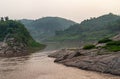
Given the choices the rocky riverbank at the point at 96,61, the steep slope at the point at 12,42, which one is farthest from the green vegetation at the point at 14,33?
the rocky riverbank at the point at 96,61

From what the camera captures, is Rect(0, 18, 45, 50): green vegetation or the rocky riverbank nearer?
the rocky riverbank

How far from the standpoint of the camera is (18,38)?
14325 centimetres

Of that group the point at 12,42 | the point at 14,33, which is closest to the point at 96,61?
the point at 12,42

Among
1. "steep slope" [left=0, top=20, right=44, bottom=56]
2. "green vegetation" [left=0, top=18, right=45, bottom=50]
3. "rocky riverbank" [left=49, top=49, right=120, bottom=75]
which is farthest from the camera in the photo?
"green vegetation" [left=0, top=18, right=45, bottom=50]

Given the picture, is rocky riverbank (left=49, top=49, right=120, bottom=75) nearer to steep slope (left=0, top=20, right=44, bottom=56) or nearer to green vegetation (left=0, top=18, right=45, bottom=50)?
steep slope (left=0, top=20, right=44, bottom=56)

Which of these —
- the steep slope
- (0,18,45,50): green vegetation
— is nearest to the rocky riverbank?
the steep slope

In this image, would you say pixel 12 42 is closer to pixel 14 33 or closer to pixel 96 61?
pixel 14 33

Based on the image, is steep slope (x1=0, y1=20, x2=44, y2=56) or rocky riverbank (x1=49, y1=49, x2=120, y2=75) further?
steep slope (x1=0, y1=20, x2=44, y2=56)

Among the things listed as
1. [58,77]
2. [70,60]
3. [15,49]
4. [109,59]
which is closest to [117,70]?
[109,59]

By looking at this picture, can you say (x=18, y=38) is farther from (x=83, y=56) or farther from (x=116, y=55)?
(x=116, y=55)

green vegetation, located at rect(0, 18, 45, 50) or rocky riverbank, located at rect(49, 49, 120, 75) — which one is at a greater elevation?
green vegetation, located at rect(0, 18, 45, 50)

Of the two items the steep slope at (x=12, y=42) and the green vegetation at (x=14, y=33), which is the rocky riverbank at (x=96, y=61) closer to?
the steep slope at (x=12, y=42)

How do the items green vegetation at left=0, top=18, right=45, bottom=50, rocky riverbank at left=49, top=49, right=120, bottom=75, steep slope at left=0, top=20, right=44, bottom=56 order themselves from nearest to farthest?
rocky riverbank at left=49, top=49, right=120, bottom=75 < steep slope at left=0, top=20, right=44, bottom=56 < green vegetation at left=0, top=18, right=45, bottom=50

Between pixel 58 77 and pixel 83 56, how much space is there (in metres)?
16.6
